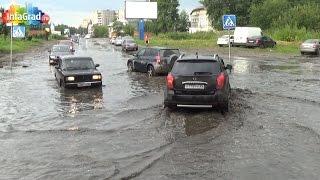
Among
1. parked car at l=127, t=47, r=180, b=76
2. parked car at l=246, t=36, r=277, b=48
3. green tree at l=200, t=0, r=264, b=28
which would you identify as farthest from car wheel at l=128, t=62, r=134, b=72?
green tree at l=200, t=0, r=264, b=28

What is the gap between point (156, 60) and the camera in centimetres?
2544

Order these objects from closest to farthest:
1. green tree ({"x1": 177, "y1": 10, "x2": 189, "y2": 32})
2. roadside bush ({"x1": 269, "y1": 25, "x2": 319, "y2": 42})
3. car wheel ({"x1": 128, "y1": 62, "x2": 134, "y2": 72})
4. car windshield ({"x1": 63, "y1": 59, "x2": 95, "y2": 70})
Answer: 1. car windshield ({"x1": 63, "y1": 59, "x2": 95, "y2": 70})
2. car wheel ({"x1": 128, "y1": 62, "x2": 134, "y2": 72})
3. roadside bush ({"x1": 269, "y1": 25, "x2": 319, "y2": 42})
4. green tree ({"x1": 177, "y1": 10, "x2": 189, "y2": 32})

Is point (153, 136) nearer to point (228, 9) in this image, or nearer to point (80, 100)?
point (80, 100)

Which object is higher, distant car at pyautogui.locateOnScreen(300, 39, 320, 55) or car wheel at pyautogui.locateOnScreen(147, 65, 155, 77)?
distant car at pyautogui.locateOnScreen(300, 39, 320, 55)

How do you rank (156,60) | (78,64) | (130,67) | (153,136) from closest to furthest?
1. (153,136)
2. (78,64)
3. (156,60)
4. (130,67)

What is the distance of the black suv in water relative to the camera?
1331 cm

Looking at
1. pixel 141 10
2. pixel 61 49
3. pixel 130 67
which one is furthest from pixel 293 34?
pixel 130 67

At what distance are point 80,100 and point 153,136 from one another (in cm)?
672

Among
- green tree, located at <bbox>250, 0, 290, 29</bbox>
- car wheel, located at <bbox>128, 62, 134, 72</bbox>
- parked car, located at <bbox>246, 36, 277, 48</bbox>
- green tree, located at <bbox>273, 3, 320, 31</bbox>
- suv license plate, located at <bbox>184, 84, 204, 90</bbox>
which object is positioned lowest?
suv license plate, located at <bbox>184, 84, 204, 90</bbox>

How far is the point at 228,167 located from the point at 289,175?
1.06 meters

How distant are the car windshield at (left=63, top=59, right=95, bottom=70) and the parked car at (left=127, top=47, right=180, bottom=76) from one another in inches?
191

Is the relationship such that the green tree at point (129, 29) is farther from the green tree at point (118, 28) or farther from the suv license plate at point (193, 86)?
A: the suv license plate at point (193, 86)

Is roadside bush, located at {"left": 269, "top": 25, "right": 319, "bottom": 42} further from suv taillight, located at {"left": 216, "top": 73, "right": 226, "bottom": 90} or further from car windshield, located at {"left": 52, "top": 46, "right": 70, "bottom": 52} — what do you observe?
suv taillight, located at {"left": 216, "top": 73, "right": 226, "bottom": 90}

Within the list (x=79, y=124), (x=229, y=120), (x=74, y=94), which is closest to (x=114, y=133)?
(x=79, y=124)
